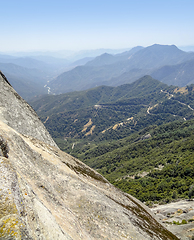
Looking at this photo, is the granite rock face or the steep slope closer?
the granite rock face

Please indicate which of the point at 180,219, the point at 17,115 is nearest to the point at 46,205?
the point at 17,115

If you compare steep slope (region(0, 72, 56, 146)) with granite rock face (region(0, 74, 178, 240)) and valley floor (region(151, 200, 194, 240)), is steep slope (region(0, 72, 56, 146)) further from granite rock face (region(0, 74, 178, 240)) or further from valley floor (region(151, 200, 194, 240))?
valley floor (region(151, 200, 194, 240))

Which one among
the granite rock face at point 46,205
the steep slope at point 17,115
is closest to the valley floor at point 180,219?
the granite rock face at point 46,205

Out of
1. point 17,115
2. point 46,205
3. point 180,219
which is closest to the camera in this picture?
point 46,205

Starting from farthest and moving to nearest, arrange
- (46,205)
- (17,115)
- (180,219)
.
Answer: (180,219) → (17,115) → (46,205)

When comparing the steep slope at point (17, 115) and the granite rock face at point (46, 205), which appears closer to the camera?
the granite rock face at point (46, 205)

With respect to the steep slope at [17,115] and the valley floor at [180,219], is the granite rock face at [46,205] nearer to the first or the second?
the steep slope at [17,115]

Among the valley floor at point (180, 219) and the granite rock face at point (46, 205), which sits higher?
the granite rock face at point (46, 205)

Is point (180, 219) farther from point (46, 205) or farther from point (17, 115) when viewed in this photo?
point (17, 115)

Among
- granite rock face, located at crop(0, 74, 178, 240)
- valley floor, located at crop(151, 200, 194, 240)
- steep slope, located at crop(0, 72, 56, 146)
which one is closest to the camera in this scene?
granite rock face, located at crop(0, 74, 178, 240)

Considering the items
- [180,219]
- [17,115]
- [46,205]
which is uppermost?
[17,115]

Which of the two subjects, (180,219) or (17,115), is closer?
(17,115)

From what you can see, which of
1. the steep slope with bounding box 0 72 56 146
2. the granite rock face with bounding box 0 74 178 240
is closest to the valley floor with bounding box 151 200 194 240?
the granite rock face with bounding box 0 74 178 240

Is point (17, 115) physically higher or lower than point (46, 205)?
higher
